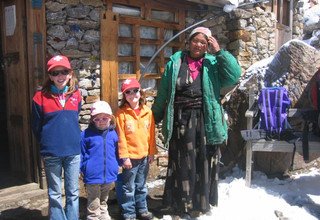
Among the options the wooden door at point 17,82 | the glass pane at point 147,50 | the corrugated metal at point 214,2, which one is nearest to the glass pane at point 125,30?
the glass pane at point 147,50

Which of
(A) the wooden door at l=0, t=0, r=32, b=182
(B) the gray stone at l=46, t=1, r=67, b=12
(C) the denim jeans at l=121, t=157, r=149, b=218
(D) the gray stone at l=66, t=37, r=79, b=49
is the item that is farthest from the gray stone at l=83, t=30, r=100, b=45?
(C) the denim jeans at l=121, t=157, r=149, b=218

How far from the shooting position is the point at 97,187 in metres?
3.56

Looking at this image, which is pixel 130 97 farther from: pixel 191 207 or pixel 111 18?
pixel 111 18

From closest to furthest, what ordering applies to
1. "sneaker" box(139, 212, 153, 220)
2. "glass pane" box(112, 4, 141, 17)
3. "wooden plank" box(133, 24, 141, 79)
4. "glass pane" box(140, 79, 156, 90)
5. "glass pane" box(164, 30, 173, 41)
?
"sneaker" box(139, 212, 153, 220)
"glass pane" box(112, 4, 141, 17)
"wooden plank" box(133, 24, 141, 79)
"glass pane" box(140, 79, 156, 90)
"glass pane" box(164, 30, 173, 41)

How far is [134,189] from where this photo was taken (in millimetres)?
3754

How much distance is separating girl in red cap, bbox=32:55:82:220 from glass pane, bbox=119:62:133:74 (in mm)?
1987

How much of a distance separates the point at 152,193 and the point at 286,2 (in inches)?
271

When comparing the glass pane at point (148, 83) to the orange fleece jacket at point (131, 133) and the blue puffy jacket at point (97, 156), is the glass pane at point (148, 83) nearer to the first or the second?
the orange fleece jacket at point (131, 133)

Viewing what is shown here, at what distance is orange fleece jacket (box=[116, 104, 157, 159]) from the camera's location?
11.9ft

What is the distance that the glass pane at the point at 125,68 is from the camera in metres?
5.40

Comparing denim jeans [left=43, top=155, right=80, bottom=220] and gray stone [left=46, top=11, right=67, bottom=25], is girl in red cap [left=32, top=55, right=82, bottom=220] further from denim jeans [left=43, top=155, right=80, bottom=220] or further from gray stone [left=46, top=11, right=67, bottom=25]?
gray stone [left=46, top=11, right=67, bottom=25]

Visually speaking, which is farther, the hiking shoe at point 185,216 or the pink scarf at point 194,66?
the hiking shoe at point 185,216

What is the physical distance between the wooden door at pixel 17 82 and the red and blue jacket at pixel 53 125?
1.49 meters

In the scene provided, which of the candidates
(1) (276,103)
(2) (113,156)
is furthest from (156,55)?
(2) (113,156)
